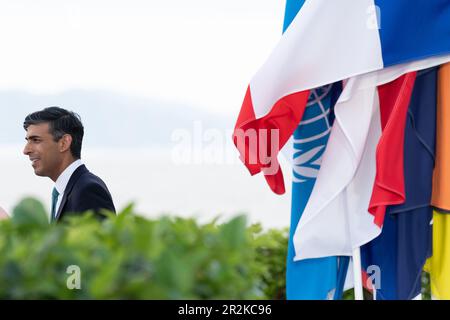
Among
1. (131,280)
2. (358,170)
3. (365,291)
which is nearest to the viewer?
(131,280)

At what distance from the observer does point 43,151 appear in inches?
157

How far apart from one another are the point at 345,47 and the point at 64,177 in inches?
68.5

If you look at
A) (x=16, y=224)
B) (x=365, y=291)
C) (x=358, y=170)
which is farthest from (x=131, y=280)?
(x=365, y=291)

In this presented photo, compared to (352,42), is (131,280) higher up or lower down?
lower down

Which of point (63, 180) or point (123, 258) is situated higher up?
point (63, 180)

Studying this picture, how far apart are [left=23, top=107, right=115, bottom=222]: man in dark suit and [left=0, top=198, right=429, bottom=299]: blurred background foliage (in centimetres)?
205

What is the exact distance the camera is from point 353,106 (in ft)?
10.5

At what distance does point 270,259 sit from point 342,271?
85 cm

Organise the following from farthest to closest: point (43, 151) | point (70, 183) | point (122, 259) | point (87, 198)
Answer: point (43, 151)
point (70, 183)
point (87, 198)
point (122, 259)

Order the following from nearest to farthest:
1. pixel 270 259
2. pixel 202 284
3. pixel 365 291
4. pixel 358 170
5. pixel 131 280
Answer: pixel 131 280, pixel 202 284, pixel 358 170, pixel 365 291, pixel 270 259

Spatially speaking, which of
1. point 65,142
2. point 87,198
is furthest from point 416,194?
point 65,142

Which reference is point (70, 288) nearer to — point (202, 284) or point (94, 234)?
point (94, 234)

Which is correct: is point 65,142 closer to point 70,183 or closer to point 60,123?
point 60,123

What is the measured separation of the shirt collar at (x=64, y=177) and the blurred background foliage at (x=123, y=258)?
216cm
